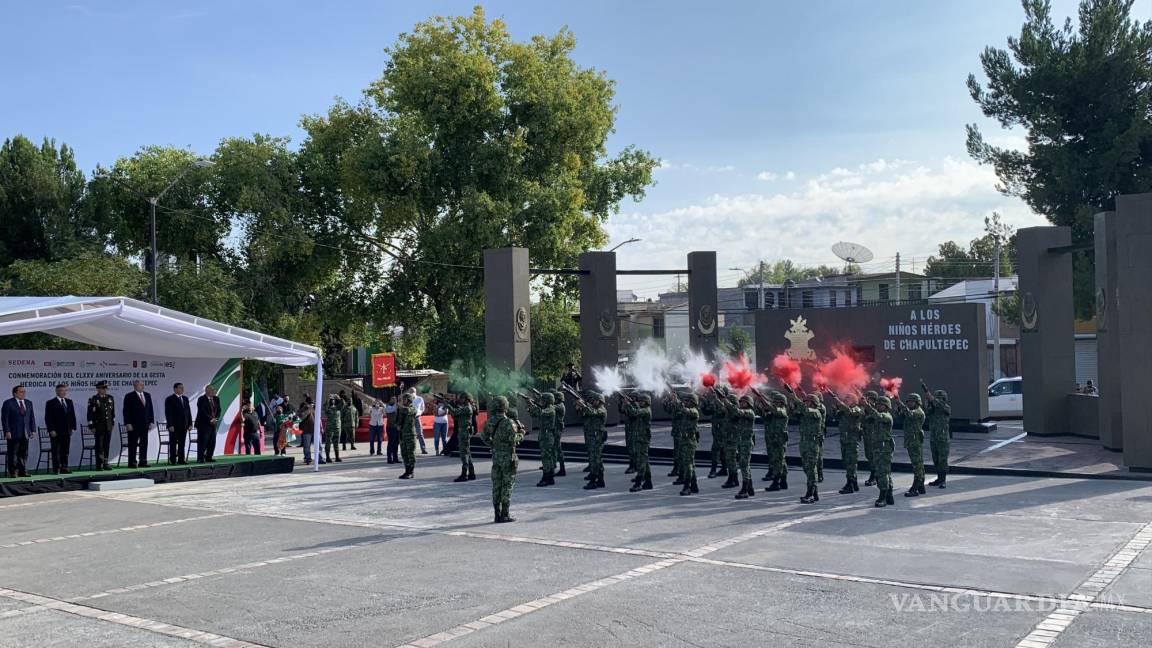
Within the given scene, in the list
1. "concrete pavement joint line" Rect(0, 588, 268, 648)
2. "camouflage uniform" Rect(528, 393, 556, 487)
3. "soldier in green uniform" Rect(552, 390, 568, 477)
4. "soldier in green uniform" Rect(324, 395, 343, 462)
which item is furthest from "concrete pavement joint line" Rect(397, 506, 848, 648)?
"soldier in green uniform" Rect(324, 395, 343, 462)

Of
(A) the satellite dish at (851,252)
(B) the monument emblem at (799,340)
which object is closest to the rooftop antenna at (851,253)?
(A) the satellite dish at (851,252)

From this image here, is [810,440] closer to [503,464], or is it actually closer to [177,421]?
[503,464]

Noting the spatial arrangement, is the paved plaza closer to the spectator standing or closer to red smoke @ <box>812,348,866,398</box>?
red smoke @ <box>812,348,866,398</box>

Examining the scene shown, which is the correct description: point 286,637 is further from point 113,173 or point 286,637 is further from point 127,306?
point 113,173

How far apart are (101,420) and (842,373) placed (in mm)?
16809

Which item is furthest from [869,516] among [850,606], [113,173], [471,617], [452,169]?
[113,173]

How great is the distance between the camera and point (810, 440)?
49.2 feet

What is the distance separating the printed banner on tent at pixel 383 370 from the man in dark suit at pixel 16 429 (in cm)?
1519

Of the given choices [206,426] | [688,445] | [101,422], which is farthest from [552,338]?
[688,445]

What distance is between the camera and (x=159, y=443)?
68.8ft

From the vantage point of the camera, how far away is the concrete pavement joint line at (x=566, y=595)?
24.9 feet

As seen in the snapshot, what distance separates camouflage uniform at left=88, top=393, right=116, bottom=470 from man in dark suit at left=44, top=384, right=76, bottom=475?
399 millimetres

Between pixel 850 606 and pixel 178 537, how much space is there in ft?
28.7

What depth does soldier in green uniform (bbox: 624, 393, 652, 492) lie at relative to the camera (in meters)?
16.7
